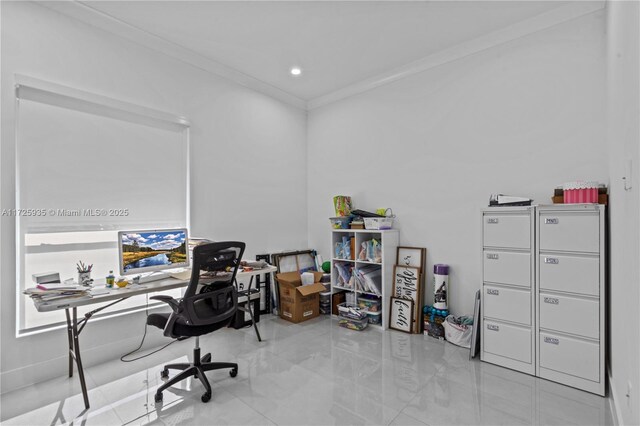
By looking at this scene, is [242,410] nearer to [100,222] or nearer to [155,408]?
[155,408]

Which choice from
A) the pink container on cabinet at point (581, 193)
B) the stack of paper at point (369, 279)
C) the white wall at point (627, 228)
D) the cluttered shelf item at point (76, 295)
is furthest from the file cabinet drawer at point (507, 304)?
the cluttered shelf item at point (76, 295)

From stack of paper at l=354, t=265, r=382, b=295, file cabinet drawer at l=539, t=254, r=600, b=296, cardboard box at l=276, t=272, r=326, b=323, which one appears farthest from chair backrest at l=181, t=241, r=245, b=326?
file cabinet drawer at l=539, t=254, r=600, b=296

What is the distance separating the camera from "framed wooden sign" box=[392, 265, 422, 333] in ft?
11.3

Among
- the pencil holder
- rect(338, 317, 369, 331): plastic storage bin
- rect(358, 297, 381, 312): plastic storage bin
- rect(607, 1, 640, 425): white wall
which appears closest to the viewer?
rect(607, 1, 640, 425): white wall

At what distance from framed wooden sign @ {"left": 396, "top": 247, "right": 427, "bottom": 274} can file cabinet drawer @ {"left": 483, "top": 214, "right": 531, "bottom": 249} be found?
91cm

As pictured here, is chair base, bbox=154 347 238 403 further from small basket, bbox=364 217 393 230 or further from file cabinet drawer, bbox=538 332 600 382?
file cabinet drawer, bbox=538 332 600 382

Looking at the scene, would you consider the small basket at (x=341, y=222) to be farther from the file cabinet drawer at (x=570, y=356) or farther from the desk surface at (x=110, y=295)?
the file cabinet drawer at (x=570, y=356)

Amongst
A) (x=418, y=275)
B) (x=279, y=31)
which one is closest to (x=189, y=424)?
(x=418, y=275)

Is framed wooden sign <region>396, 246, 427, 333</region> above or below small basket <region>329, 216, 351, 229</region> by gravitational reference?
below

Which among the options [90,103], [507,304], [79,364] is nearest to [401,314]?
[507,304]

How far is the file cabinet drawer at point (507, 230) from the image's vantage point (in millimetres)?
2545

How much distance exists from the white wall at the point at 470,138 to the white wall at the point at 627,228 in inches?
32.0

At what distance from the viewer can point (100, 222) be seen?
282 cm

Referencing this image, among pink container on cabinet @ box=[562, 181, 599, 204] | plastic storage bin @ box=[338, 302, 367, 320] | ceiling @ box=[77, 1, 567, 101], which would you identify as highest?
ceiling @ box=[77, 1, 567, 101]
